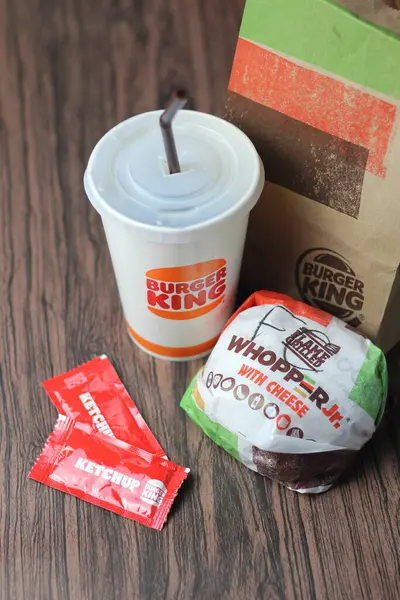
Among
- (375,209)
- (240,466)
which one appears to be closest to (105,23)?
(375,209)

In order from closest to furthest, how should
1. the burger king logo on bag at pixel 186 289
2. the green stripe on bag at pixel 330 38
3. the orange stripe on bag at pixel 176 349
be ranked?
the green stripe on bag at pixel 330 38
the burger king logo on bag at pixel 186 289
the orange stripe on bag at pixel 176 349

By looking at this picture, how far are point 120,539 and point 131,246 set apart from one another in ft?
1.15

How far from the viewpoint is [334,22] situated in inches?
31.0

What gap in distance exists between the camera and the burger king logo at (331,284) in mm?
971

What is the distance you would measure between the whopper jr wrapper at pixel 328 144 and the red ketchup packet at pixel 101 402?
0.94 feet

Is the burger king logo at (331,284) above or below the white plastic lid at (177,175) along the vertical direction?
below

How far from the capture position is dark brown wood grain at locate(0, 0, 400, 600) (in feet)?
2.84

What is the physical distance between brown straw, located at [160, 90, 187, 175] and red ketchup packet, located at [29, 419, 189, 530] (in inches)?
14.1

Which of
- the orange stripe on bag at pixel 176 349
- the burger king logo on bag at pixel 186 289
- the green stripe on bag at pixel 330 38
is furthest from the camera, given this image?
the orange stripe on bag at pixel 176 349

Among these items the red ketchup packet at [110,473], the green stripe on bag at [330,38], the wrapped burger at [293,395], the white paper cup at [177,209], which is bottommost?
the red ketchup packet at [110,473]

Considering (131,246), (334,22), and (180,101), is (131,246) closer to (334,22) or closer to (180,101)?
(180,101)

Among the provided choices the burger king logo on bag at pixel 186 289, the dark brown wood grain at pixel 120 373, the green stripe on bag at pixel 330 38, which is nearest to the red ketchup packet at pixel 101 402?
the dark brown wood grain at pixel 120 373

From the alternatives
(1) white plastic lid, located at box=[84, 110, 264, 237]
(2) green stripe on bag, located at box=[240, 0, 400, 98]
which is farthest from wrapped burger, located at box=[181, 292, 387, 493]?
(2) green stripe on bag, located at box=[240, 0, 400, 98]

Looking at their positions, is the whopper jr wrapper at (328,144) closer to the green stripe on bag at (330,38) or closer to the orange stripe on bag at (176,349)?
the green stripe on bag at (330,38)
